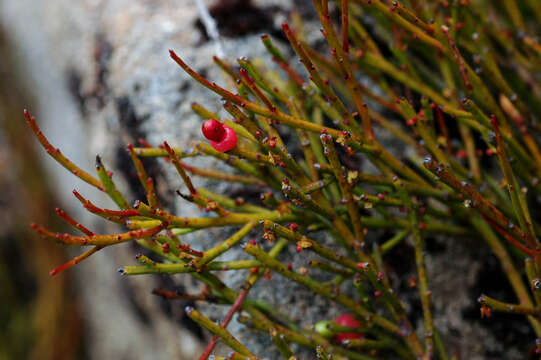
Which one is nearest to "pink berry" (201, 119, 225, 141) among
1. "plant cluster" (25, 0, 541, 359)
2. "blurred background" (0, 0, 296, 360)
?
"plant cluster" (25, 0, 541, 359)

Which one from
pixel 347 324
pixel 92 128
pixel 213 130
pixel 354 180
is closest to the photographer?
pixel 213 130

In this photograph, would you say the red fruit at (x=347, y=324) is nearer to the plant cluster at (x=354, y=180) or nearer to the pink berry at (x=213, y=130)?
the plant cluster at (x=354, y=180)

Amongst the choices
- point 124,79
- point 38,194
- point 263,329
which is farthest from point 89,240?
point 38,194

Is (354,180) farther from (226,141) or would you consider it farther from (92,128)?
(92,128)

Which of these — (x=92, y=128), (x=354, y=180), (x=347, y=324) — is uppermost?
(x=92, y=128)

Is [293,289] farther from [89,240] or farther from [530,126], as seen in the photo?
[530,126]

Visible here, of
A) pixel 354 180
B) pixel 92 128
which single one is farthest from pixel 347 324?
pixel 92 128

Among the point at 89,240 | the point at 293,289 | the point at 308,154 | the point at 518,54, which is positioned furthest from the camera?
the point at 518,54
